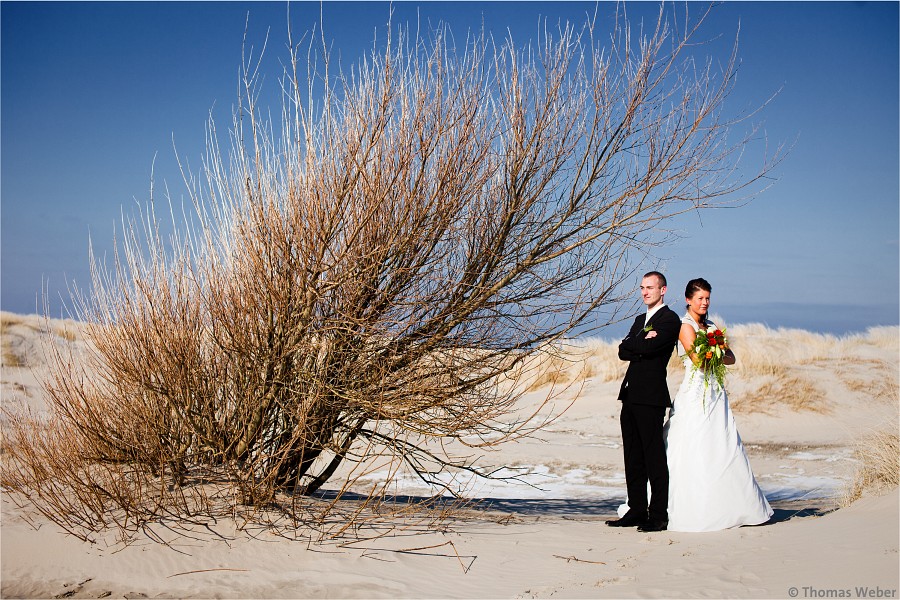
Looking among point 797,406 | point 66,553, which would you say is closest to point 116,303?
point 66,553

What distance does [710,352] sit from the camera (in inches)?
224

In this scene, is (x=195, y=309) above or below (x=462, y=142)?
below

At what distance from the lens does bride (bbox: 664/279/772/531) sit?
5.61m

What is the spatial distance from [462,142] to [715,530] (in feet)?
11.9

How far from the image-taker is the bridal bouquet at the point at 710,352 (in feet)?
18.6

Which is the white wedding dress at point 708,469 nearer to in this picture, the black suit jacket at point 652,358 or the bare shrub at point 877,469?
the black suit jacket at point 652,358

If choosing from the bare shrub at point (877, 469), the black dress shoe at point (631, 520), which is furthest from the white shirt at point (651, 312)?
the bare shrub at point (877, 469)

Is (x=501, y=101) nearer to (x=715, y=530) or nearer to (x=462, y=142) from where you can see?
(x=462, y=142)

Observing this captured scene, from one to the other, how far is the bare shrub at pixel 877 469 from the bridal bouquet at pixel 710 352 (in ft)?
7.21

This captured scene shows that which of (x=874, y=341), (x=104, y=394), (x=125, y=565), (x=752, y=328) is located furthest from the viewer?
(x=752, y=328)

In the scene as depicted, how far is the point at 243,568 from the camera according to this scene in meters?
4.98

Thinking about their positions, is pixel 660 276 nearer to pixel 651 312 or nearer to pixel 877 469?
pixel 651 312

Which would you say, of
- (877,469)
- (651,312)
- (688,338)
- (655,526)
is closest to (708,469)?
(655,526)

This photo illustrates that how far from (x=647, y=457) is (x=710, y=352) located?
989 mm
